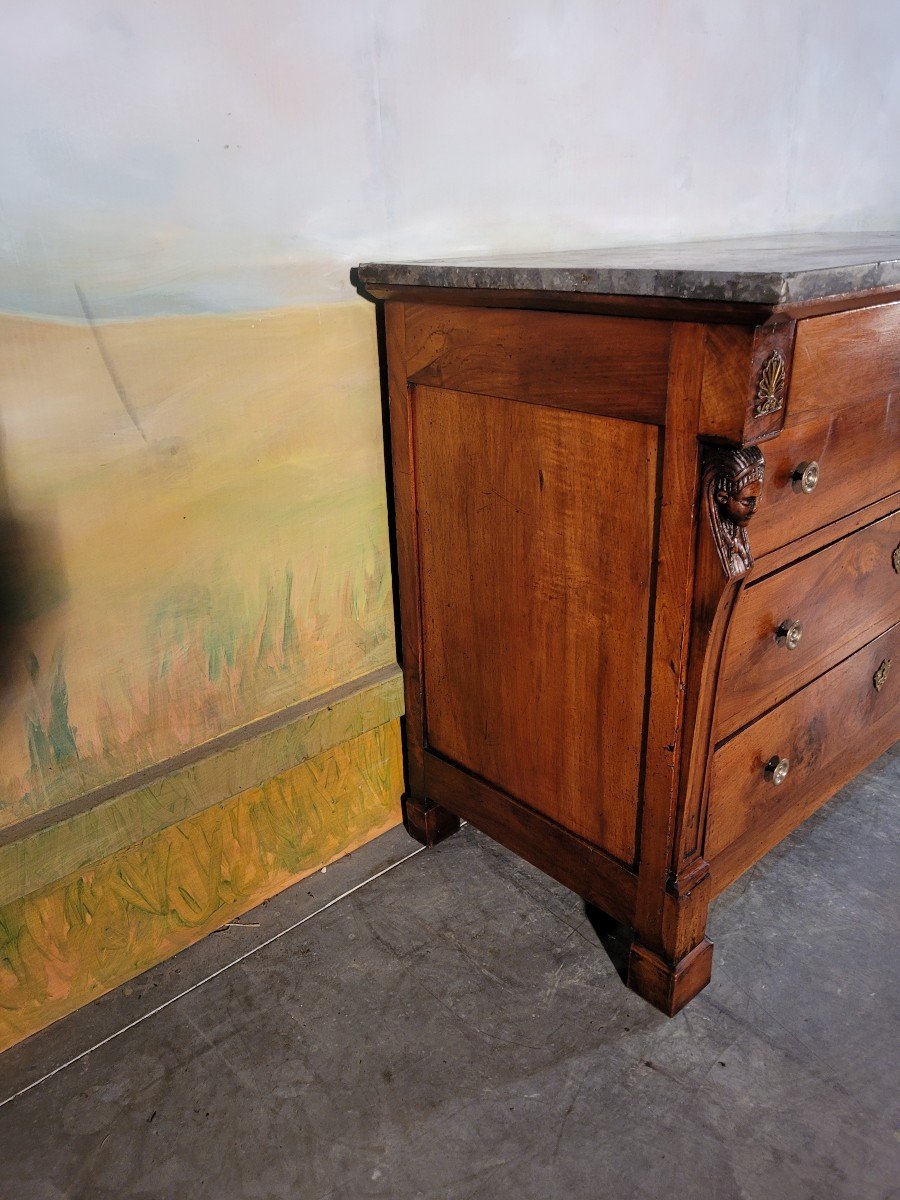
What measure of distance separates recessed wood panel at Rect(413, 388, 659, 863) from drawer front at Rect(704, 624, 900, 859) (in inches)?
6.6

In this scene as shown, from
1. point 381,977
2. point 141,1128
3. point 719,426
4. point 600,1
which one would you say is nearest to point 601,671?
point 719,426

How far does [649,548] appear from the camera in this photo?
1.24 meters

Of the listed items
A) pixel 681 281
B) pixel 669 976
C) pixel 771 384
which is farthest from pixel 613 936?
pixel 681 281

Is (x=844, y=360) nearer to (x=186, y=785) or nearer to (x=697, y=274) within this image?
(x=697, y=274)

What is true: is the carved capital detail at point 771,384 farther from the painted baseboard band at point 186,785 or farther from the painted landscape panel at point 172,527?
the painted baseboard band at point 186,785

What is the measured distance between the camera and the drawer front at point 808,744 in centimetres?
142

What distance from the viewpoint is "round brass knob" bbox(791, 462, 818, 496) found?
4.16 feet

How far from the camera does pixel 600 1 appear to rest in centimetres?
173

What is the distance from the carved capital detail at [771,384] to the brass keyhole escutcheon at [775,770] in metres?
0.65

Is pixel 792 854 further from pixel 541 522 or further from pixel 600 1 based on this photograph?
pixel 600 1

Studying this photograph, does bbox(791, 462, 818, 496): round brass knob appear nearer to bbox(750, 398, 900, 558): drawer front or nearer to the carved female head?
bbox(750, 398, 900, 558): drawer front

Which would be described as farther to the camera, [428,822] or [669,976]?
[428,822]

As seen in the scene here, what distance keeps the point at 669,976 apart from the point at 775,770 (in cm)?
38

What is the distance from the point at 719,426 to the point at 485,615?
0.59 metres
